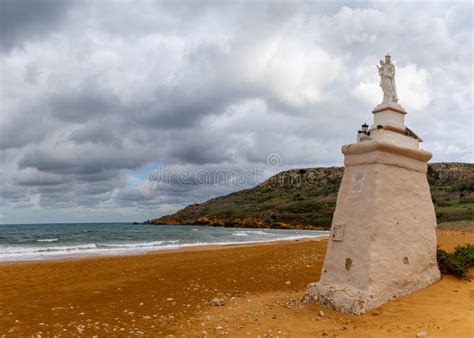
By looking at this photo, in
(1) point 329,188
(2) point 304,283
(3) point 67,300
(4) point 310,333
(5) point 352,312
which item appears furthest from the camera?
(1) point 329,188

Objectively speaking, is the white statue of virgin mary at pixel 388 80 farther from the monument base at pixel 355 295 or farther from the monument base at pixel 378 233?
the monument base at pixel 355 295

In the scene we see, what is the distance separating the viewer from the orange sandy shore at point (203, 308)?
7.18 meters

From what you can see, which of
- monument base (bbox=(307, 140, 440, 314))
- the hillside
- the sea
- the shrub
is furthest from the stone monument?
the hillside

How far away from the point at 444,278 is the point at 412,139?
136 inches

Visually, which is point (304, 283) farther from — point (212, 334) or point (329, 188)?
point (329, 188)

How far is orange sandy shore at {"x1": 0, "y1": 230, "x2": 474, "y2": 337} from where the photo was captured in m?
7.18

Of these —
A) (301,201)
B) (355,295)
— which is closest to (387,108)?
(355,295)

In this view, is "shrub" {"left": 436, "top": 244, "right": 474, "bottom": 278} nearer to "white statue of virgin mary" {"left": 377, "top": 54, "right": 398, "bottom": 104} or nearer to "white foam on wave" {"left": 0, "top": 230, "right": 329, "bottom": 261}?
"white statue of virgin mary" {"left": 377, "top": 54, "right": 398, "bottom": 104}

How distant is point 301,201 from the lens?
100875mm

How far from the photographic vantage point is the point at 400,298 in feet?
27.3

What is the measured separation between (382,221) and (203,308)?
182 inches

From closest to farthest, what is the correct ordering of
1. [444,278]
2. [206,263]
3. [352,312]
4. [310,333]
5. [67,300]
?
[310,333], [352,312], [444,278], [67,300], [206,263]

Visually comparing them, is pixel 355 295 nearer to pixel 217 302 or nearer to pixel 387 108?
pixel 217 302

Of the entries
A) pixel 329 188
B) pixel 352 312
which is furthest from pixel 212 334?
pixel 329 188
